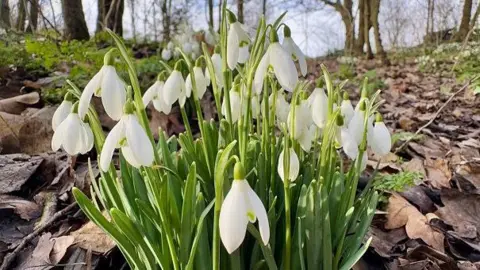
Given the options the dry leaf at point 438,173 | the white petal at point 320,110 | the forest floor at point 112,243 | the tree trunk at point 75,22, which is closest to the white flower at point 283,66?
the white petal at point 320,110

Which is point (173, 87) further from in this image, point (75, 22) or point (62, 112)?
point (75, 22)

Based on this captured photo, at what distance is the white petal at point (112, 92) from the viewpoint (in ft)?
2.74

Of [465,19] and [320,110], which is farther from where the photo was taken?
[465,19]

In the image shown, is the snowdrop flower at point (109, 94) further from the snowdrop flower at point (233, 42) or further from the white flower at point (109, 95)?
the snowdrop flower at point (233, 42)

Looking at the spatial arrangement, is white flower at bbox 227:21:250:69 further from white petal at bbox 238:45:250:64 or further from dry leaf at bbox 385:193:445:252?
dry leaf at bbox 385:193:445:252

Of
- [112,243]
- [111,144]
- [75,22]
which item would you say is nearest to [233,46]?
[111,144]

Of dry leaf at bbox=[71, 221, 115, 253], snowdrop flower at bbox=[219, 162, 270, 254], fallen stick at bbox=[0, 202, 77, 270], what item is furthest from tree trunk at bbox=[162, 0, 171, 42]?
snowdrop flower at bbox=[219, 162, 270, 254]

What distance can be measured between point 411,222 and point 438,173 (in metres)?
0.59

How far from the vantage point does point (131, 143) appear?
0.78m

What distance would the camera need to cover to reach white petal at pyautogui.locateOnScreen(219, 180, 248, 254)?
677 millimetres

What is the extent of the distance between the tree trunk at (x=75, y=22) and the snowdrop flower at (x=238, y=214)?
→ 15.9 feet

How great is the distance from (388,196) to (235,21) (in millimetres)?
1002

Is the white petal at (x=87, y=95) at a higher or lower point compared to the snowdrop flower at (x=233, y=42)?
lower

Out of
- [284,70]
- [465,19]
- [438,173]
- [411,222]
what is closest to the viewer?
[284,70]
